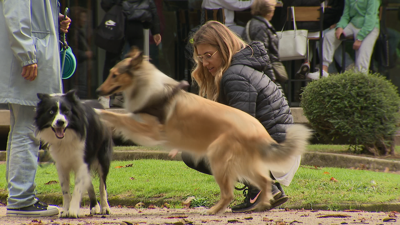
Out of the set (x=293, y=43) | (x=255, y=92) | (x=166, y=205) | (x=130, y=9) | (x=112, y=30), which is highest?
(x=130, y=9)

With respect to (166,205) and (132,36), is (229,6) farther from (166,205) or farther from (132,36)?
(166,205)

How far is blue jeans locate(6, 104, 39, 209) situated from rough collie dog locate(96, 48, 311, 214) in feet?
2.97

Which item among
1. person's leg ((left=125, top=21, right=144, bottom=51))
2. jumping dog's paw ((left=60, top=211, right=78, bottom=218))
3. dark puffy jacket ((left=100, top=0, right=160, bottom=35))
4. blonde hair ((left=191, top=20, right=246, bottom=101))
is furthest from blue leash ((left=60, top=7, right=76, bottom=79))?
person's leg ((left=125, top=21, right=144, bottom=51))

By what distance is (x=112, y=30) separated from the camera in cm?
714

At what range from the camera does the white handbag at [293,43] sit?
7504 mm

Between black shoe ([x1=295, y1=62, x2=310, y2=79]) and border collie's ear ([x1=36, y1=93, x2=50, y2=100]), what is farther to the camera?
black shoe ([x1=295, y1=62, x2=310, y2=79])

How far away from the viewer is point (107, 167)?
4.28m

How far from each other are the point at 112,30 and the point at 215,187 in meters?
3.30

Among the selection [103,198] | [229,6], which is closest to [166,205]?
[103,198]

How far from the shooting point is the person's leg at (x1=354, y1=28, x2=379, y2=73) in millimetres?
8297

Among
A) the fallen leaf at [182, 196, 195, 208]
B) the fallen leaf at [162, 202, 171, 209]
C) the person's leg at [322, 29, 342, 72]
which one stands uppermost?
the person's leg at [322, 29, 342, 72]

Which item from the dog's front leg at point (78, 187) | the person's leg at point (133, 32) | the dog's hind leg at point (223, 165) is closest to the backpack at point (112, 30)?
the person's leg at point (133, 32)

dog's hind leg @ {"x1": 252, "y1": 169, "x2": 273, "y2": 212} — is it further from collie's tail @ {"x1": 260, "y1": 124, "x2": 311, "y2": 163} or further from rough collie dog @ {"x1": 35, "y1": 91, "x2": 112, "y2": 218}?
rough collie dog @ {"x1": 35, "y1": 91, "x2": 112, "y2": 218}

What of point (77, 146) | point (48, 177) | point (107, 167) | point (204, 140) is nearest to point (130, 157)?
point (48, 177)
